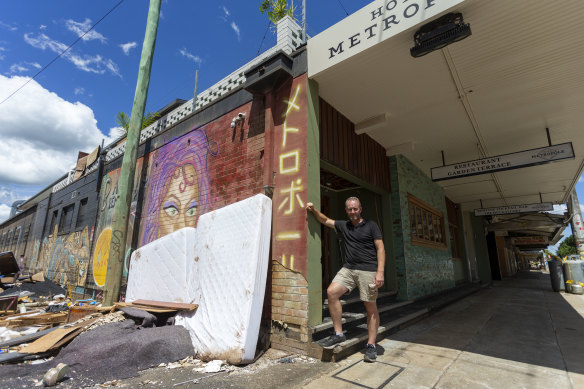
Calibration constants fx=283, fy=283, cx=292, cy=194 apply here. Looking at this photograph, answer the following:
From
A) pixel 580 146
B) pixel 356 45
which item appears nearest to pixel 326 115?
pixel 356 45

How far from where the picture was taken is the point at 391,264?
632cm

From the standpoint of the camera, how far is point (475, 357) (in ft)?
10.5

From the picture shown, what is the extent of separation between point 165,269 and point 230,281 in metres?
1.93

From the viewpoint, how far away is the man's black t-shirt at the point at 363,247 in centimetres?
339

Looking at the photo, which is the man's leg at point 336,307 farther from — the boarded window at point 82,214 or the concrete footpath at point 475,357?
the boarded window at point 82,214

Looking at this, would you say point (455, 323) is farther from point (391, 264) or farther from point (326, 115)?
point (326, 115)

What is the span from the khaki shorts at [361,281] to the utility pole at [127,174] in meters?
4.88

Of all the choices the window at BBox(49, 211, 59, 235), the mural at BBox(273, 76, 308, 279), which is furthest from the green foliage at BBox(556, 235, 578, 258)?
the window at BBox(49, 211, 59, 235)

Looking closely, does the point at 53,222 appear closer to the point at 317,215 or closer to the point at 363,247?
the point at 317,215

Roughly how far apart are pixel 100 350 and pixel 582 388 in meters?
4.57

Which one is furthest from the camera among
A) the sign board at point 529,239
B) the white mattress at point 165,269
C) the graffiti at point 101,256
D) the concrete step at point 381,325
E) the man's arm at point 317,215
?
the sign board at point 529,239

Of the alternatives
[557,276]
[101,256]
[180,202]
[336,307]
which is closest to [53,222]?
[101,256]

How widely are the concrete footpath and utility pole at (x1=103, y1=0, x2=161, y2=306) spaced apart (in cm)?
507

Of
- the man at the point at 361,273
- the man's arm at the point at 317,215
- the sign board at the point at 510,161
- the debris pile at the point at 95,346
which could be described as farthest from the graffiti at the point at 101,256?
the sign board at the point at 510,161
